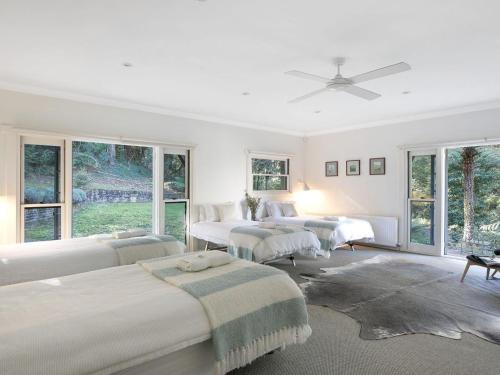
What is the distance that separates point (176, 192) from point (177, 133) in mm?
1085

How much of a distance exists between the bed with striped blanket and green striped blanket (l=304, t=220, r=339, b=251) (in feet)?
1.69

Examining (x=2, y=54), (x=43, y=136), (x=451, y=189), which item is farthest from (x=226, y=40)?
(x=451, y=189)

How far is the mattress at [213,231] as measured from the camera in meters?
5.00

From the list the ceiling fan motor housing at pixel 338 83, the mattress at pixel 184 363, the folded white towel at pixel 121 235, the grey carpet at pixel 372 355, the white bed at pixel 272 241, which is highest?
the ceiling fan motor housing at pixel 338 83

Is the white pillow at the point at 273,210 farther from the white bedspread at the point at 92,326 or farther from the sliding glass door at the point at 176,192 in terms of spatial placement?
the white bedspread at the point at 92,326

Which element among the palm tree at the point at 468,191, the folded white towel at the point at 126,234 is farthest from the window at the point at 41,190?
the palm tree at the point at 468,191

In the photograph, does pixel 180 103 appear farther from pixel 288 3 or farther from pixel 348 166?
pixel 348 166

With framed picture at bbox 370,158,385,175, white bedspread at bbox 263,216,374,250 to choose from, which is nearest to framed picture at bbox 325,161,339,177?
framed picture at bbox 370,158,385,175

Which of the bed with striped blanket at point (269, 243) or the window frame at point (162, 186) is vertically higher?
the window frame at point (162, 186)

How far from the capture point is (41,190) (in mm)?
4445

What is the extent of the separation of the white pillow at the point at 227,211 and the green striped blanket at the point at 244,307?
3511mm

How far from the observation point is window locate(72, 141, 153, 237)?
633 centimetres

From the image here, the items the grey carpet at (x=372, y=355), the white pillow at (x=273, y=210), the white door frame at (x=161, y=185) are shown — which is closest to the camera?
the grey carpet at (x=372, y=355)

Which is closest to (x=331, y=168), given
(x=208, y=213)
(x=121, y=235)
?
(x=208, y=213)
